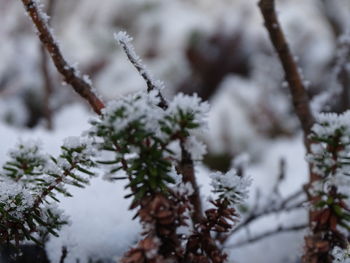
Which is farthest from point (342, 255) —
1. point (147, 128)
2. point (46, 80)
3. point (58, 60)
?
point (46, 80)

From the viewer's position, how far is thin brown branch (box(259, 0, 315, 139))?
708mm

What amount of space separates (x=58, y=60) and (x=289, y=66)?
0.40m

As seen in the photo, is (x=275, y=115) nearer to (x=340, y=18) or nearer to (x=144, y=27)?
(x=340, y=18)

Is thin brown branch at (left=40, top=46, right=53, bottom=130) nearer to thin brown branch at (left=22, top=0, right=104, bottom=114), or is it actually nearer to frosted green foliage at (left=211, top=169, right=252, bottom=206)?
thin brown branch at (left=22, top=0, right=104, bottom=114)

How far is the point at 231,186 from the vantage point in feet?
1.47

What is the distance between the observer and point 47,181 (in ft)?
1.58

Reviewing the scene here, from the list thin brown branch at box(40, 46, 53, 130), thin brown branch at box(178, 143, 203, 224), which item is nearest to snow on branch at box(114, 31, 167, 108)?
thin brown branch at box(178, 143, 203, 224)

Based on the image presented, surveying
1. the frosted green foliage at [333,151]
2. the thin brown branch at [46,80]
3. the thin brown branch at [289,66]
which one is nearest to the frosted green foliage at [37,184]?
the frosted green foliage at [333,151]

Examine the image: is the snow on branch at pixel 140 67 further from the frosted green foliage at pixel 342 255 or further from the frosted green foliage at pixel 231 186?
the frosted green foliage at pixel 342 255

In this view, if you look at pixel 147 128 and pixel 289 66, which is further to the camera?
pixel 289 66

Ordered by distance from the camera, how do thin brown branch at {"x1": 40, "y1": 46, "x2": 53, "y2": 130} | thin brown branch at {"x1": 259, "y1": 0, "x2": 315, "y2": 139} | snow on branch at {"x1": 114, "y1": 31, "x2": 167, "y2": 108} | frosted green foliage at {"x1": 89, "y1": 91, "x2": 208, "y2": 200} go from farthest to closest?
thin brown branch at {"x1": 40, "y1": 46, "x2": 53, "y2": 130} → thin brown branch at {"x1": 259, "y1": 0, "x2": 315, "y2": 139} → snow on branch at {"x1": 114, "y1": 31, "x2": 167, "y2": 108} → frosted green foliage at {"x1": 89, "y1": 91, "x2": 208, "y2": 200}

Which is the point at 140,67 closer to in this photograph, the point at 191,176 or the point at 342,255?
the point at 191,176

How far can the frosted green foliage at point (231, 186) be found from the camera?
448 millimetres

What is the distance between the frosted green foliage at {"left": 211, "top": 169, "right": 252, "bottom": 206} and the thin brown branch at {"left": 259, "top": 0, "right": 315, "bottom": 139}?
0.33m
